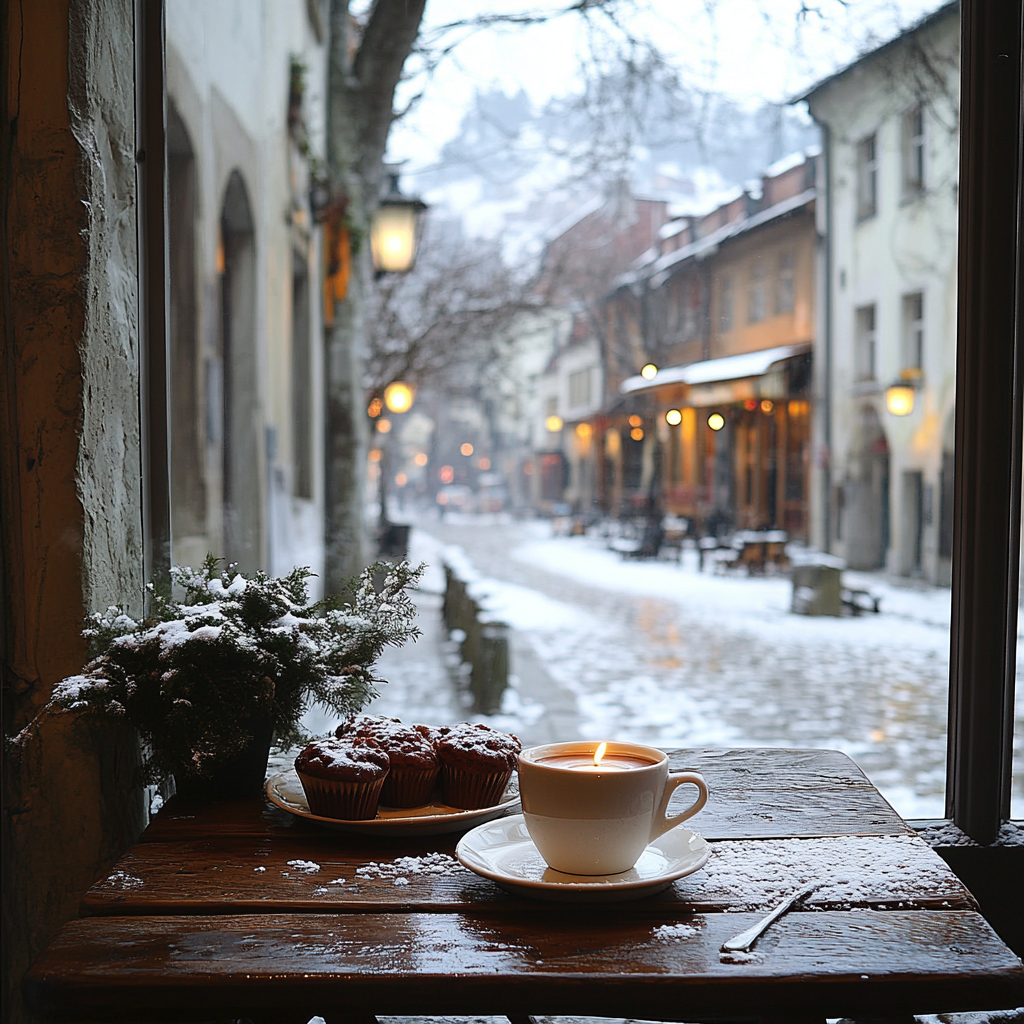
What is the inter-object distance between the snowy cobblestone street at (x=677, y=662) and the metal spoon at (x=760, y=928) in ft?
10.1

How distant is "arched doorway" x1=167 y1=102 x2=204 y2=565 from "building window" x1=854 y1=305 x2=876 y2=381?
257 centimetres

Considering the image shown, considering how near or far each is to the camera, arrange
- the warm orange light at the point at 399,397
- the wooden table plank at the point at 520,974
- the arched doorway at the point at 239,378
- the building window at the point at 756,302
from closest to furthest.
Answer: the wooden table plank at the point at 520,974
the arched doorway at the point at 239,378
the building window at the point at 756,302
the warm orange light at the point at 399,397

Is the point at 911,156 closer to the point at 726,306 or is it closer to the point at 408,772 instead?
the point at 726,306

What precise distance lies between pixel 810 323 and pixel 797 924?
3.57 m

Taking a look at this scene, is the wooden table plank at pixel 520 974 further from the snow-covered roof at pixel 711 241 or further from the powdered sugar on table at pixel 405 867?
the snow-covered roof at pixel 711 241

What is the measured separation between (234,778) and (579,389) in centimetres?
328


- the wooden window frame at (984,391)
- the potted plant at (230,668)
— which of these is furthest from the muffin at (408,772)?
the wooden window frame at (984,391)

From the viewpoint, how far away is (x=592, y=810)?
96cm

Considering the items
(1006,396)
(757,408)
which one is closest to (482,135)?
(757,408)

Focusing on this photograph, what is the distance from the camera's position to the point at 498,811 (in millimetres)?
1189

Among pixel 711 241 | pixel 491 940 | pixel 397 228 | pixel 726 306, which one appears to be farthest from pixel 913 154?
pixel 491 940

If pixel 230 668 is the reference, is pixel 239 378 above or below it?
above

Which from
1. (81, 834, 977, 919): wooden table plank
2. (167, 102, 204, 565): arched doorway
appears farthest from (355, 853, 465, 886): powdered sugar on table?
(167, 102, 204, 565): arched doorway

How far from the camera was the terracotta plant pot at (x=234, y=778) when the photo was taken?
130cm
